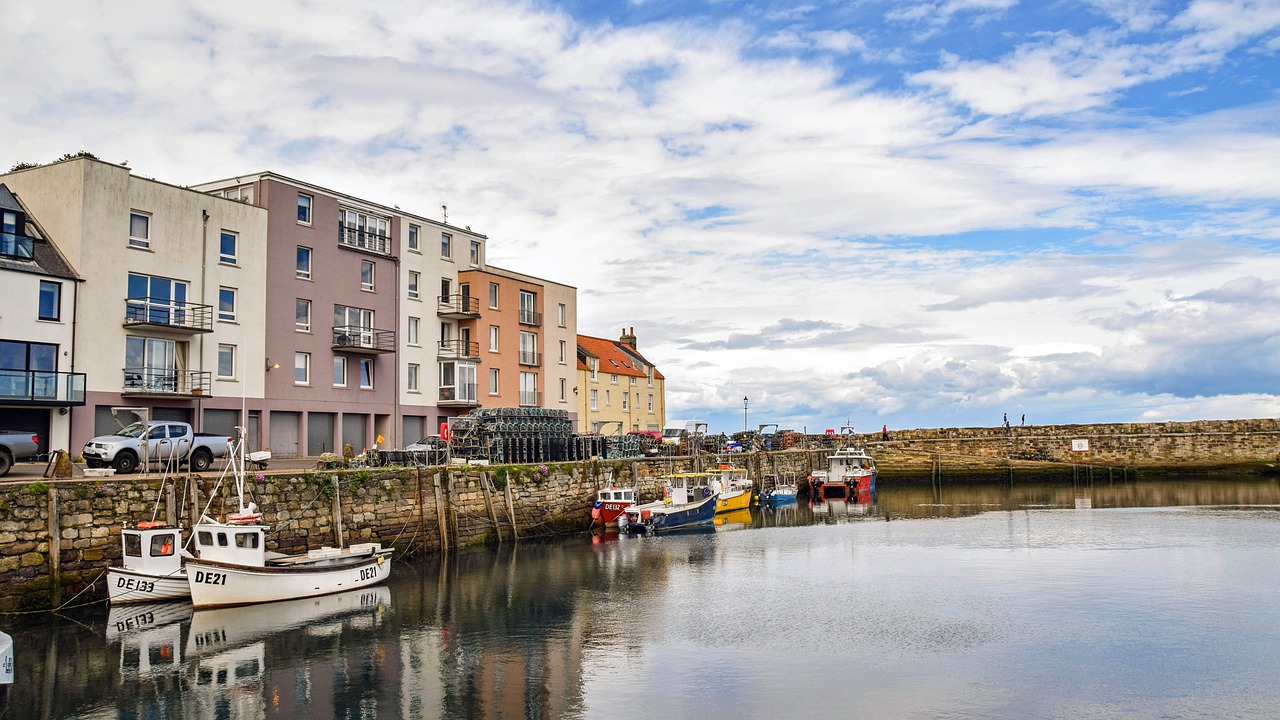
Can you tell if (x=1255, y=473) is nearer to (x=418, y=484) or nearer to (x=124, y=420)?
(x=418, y=484)

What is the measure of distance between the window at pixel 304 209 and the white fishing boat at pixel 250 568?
2138 centimetres

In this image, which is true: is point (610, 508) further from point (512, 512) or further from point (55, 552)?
point (55, 552)

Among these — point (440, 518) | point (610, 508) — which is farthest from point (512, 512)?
point (610, 508)

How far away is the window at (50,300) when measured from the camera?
1410 inches

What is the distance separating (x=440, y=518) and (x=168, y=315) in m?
14.5

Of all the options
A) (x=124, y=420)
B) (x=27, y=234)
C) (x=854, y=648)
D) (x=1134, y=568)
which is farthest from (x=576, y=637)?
(x=27, y=234)

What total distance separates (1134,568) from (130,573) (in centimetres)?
3089

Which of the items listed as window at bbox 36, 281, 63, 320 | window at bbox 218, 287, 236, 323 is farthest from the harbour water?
window at bbox 218, 287, 236, 323

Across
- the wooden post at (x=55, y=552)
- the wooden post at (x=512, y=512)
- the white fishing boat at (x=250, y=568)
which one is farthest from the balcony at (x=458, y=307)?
the wooden post at (x=55, y=552)

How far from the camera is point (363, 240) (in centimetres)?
5050

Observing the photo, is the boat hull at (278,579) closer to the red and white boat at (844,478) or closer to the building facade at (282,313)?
the building facade at (282,313)

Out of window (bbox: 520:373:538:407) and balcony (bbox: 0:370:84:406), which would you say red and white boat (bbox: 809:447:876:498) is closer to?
window (bbox: 520:373:538:407)

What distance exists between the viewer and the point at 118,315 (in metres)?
38.3

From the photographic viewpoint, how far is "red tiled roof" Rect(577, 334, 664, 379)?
257 ft
